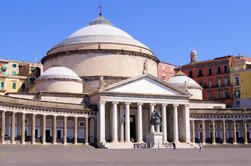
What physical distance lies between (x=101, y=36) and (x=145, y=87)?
16.8 m

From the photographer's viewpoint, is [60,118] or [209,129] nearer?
[60,118]

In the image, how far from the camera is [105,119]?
233 ft

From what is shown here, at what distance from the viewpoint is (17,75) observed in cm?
9850

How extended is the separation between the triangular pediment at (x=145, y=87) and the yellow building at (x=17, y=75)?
30872mm

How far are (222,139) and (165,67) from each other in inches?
1986

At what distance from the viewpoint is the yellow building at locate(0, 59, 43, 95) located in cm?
9369

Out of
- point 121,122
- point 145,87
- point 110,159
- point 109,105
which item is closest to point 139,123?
point 121,122

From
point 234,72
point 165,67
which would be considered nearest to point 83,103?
point 234,72

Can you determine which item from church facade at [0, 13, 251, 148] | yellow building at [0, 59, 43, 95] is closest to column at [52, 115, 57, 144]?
church facade at [0, 13, 251, 148]

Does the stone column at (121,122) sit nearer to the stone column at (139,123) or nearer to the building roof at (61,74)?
the stone column at (139,123)

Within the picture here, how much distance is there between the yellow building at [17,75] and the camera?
9369cm

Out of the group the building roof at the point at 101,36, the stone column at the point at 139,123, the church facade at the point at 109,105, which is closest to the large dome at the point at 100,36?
the building roof at the point at 101,36

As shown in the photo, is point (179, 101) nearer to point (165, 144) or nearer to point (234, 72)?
point (165, 144)

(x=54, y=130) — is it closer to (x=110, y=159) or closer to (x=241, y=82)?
(x=110, y=159)
